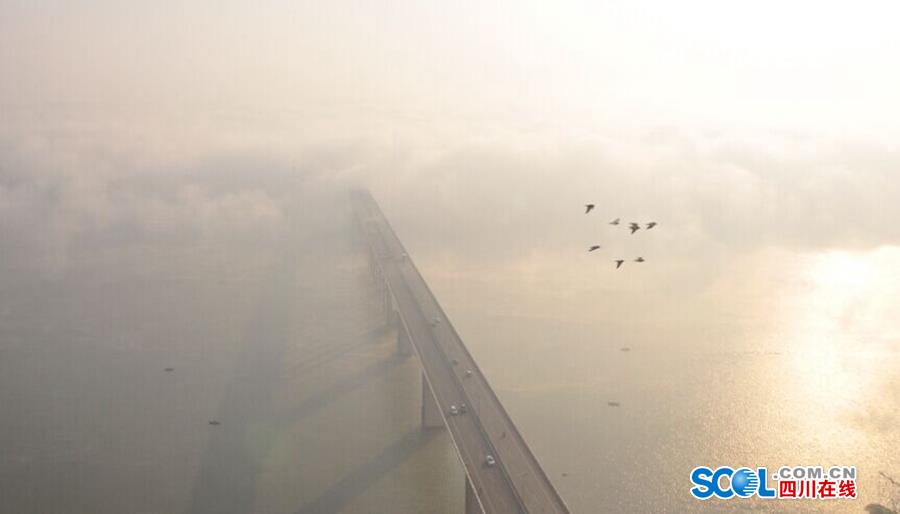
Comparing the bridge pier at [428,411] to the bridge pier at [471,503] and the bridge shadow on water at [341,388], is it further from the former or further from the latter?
the bridge pier at [471,503]

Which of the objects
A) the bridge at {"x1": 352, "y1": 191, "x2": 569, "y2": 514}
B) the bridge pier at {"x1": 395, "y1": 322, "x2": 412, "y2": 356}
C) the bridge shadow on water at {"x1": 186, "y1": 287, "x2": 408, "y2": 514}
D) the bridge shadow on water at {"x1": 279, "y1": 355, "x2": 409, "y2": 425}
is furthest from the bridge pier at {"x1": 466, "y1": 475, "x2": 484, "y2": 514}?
the bridge pier at {"x1": 395, "y1": 322, "x2": 412, "y2": 356}

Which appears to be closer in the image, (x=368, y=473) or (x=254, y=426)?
(x=368, y=473)

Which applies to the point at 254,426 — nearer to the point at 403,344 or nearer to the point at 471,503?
the point at 403,344

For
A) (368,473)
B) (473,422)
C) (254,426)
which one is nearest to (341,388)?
(254,426)

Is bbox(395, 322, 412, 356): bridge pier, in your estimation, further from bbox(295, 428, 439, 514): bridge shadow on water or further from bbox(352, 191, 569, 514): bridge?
bbox(295, 428, 439, 514): bridge shadow on water

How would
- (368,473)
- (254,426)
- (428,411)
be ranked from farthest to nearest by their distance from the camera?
(254,426) → (428,411) → (368,473)

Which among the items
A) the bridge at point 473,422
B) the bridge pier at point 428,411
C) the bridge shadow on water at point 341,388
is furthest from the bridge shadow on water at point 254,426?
the bridge at point 473,422
